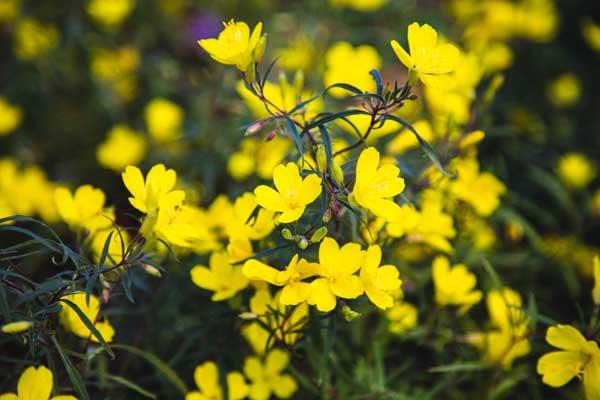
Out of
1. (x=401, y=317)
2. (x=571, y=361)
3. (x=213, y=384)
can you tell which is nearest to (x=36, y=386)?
(x=213, y=384)

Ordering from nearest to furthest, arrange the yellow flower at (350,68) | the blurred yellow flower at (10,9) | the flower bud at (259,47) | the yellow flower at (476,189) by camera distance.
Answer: the flower bud at (259,47) < the yellow flower at (476,189) < the yellow flower at (350,68) < the blurred yellow flower at (10,9)

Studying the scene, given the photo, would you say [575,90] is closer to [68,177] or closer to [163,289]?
[163,289]

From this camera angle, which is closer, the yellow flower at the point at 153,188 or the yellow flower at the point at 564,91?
the yellow flower at the point at 153,188

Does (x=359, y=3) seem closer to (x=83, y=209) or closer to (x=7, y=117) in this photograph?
(x=7, y=117)

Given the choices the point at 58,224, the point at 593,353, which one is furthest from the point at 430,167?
the point at 58,224

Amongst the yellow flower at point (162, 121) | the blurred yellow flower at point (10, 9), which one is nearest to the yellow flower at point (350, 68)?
the yellow flower at point (162, 121)

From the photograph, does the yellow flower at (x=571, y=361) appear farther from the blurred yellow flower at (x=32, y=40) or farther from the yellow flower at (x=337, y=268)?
the blurred yellow flower at (x=32, y=40)
